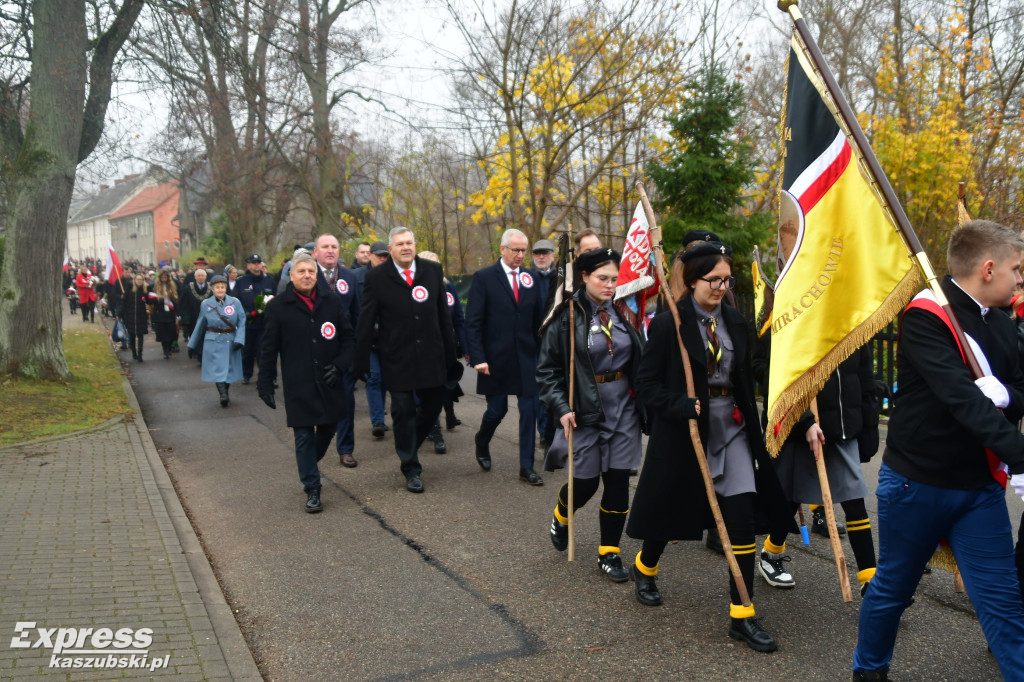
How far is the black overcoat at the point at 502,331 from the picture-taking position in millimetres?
7730

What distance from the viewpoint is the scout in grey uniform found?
201 inches

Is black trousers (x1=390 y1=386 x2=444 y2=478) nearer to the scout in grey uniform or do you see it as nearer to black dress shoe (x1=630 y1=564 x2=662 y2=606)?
the scout in grey uniform

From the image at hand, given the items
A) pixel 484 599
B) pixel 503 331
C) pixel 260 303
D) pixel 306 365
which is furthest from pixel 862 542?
pixel 260 303

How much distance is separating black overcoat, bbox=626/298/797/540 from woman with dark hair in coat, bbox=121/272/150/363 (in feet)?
52.8

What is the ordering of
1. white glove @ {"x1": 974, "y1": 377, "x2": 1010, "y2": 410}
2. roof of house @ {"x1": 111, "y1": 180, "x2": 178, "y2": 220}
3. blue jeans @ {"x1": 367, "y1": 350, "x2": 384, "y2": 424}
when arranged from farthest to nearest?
roof of house @ {"x1": 111, "y1": 180, "x2": 178, "y2": 220} → blue jeans @ {"x1": 367, "y1": 350, "x2": 384, "y2": 424} → white glove @ {"x1": 974, "y1": 377, "x2": 1010, "y2": 410}

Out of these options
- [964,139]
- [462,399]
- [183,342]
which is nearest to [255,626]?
[462,399]

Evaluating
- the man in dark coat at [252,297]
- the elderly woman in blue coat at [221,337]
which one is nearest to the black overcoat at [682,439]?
the elderly woman in blue coat at [221,337]

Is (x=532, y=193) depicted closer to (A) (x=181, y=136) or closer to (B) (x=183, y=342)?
(A) (x=181, y=136)

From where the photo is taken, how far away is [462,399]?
Answer: 1231cm

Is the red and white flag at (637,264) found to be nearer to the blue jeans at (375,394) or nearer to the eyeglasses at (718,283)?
the eyeglasses at (718,283)

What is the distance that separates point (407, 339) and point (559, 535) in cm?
255

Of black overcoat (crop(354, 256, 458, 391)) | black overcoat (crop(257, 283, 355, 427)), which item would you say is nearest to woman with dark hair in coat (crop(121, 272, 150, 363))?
black overcoat (crop(354, 256, 458, 391))

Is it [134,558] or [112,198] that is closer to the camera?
[134,558]

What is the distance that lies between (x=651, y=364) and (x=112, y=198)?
366 ft
